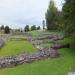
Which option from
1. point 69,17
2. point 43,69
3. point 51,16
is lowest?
point 43,69

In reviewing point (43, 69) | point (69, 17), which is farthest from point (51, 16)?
point (43, 69)

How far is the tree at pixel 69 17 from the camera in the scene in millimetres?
22250

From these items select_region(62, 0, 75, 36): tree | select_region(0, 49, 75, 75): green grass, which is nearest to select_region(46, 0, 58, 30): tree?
select_region(62, 0, 75, 36): tree

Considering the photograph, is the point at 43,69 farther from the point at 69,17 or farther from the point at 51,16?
the point at 51,16

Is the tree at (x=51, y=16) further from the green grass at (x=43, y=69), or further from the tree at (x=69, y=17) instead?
the green grass at (x=43, y=69)

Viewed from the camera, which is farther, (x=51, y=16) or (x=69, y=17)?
(x=51, y=16)

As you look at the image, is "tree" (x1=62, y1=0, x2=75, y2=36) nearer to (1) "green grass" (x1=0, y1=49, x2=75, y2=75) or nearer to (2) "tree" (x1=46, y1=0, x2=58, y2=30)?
(1) "green grass" (x1=0, y1=49, x2=75, y2=75)

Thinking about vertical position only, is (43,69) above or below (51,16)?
below

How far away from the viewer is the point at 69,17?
23.3m

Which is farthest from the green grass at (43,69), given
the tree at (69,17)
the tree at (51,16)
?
the tree at (51,16)

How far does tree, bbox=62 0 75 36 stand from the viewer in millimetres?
22250

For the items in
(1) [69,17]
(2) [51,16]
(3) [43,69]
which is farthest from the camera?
(2) [51,16]

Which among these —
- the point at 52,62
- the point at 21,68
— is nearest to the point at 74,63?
the point at 52,62

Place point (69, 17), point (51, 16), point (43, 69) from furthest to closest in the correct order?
point (51, 16)
point (69, 17)
point (43, 69)
